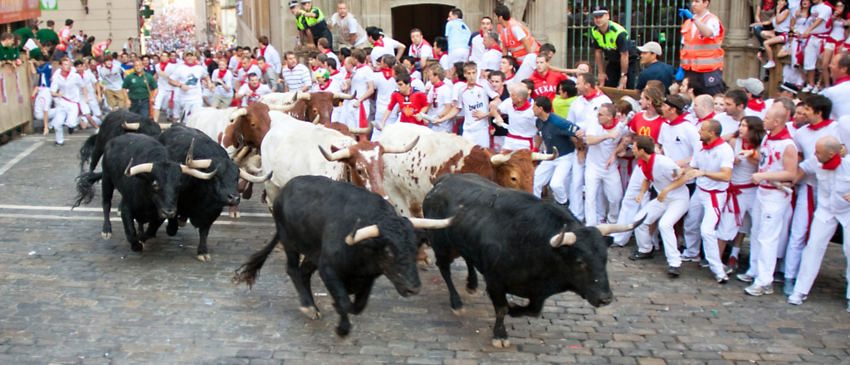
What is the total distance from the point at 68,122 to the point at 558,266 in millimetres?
14662

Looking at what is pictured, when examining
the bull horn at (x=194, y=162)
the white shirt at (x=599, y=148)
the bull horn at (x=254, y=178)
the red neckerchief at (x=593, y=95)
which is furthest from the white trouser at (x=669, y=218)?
the bull horn at (x=194, y=162)

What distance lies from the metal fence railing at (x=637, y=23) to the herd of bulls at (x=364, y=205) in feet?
30.4

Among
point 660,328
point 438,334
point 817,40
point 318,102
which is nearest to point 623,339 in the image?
point 660,328

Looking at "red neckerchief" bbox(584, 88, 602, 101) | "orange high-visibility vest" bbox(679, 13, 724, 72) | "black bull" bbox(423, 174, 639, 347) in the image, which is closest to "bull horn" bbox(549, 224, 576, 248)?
"black bull" bbox(423, 174, 639, 347)

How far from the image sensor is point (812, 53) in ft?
40.6

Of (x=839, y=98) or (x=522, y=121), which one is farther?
(x=522, y=121)

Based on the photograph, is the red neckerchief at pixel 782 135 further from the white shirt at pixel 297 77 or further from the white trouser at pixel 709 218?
the white shirt at pixel 297 77

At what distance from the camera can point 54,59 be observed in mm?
20875

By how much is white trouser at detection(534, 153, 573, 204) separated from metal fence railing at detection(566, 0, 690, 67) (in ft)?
27.3

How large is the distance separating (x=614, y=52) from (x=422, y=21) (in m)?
11.5

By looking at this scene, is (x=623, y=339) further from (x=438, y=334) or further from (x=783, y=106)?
(x=783, y=106)

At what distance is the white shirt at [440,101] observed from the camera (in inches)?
436

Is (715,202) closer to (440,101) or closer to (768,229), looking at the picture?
(768,229)

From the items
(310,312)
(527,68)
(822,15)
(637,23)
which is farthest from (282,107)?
(637,23)
